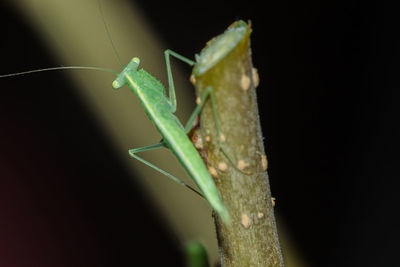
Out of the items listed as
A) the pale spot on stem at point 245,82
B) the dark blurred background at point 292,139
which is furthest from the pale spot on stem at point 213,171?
the dark blurred background at point 292,139

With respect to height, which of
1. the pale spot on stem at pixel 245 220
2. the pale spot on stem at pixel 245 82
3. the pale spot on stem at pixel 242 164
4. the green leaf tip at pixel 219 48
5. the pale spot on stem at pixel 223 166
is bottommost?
the pale spot on stem at pixel 245 220

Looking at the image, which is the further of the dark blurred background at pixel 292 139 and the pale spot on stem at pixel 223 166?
the dark blurred background at pixel 292 139

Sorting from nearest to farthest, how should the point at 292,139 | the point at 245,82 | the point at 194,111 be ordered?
1. the point at 245,82
2. the point at 194,111
3. the point at 292,139

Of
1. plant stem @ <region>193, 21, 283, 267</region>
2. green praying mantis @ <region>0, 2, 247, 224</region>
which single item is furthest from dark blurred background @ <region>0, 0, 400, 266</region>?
plant stem @ <region>193, 21, 283, 267</region>

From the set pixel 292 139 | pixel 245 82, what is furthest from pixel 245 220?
pixel 292 139

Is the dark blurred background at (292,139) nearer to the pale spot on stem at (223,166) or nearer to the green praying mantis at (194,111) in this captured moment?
the green praying mantis at (194,111)

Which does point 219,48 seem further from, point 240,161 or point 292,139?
point 292,139

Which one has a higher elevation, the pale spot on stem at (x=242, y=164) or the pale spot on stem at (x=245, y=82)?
the pale spot on stem at (x=245, y=82)

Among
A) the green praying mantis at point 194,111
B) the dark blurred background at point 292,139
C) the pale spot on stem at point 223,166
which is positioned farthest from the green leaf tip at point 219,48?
the dark blurred background at point 292,139

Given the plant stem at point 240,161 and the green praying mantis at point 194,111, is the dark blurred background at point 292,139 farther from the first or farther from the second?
the plant stem at point 240,161

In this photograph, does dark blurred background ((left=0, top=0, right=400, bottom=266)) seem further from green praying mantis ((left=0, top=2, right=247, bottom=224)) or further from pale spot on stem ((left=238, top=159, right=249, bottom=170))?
pale spot on stem ((left=238, top=159, right=249, bottom=170))
